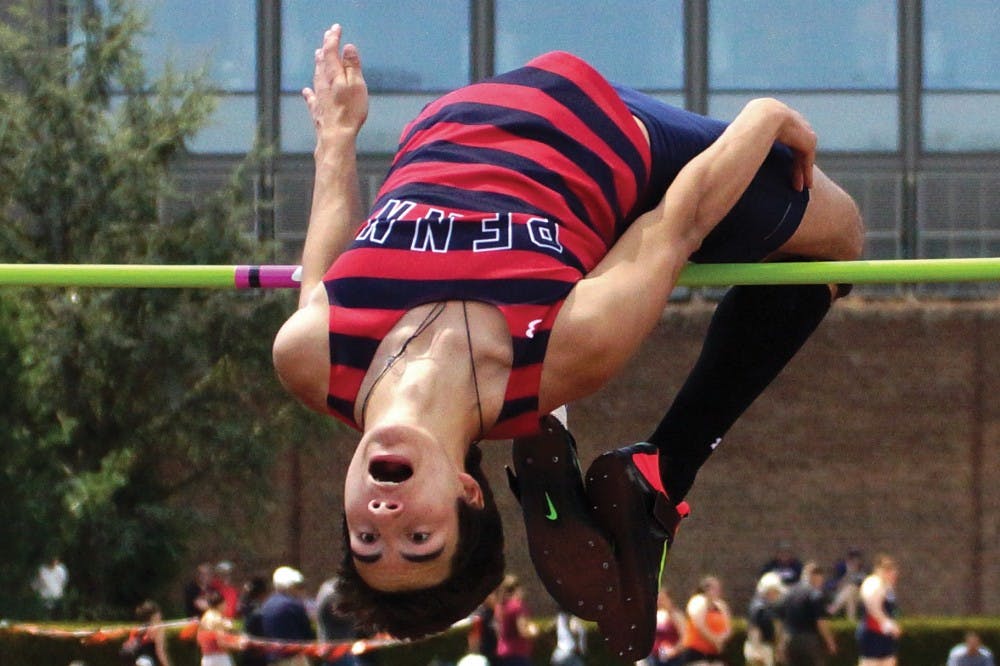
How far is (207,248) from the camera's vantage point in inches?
619

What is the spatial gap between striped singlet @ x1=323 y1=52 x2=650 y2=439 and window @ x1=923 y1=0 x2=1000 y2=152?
14.1m

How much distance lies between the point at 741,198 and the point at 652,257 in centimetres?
40

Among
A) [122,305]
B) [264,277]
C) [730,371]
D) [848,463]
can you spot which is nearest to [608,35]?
[848,463]

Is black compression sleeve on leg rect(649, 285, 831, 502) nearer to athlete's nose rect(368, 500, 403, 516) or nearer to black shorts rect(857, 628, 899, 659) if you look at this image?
athlete's nose rect(368, 500, 403, 516)

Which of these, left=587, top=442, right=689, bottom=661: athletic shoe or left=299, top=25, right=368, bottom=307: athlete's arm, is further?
left=587, top=442, right=689, bottom=661: athletic shoe

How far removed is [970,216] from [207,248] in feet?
21.4

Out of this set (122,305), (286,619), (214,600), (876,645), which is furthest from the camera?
(122,305)

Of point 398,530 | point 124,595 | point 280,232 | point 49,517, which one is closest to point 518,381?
point 398,530

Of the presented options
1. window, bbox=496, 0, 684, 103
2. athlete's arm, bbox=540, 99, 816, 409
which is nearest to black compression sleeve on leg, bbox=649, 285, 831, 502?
athlete's arm, bbox=540, 99, 816, 409

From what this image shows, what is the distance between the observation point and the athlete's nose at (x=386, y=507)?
12.1 ft

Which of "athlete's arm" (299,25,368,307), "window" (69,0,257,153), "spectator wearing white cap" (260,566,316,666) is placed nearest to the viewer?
"athlete's arm" (299,25,368,307)

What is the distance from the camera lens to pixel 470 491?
12.5 ft

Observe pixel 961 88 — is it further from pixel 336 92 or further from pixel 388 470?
pixel 388 470

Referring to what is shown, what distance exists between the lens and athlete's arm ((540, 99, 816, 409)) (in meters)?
3.79
